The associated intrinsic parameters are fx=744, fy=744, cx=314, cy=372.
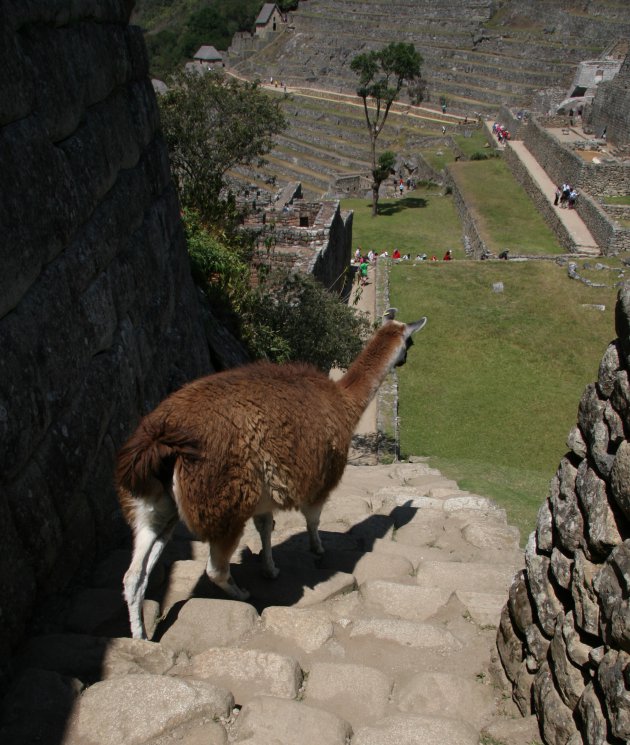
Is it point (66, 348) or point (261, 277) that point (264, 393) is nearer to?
point (66, 348)

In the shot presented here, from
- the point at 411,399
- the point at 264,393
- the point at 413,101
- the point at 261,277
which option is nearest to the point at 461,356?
the point at 411,399

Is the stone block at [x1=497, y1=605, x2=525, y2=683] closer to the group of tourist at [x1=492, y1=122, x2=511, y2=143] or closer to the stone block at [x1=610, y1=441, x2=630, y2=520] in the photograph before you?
the stone block at [x1=610, y1=441, x2=630, y2=520]

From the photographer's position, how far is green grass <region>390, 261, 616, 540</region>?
1315 cm

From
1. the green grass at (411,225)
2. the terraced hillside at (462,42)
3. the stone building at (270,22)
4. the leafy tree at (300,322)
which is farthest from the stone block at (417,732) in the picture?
the stone building at (270,22)

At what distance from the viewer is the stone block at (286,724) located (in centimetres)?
338

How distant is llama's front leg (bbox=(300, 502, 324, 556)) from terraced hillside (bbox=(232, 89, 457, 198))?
3660 centimetres

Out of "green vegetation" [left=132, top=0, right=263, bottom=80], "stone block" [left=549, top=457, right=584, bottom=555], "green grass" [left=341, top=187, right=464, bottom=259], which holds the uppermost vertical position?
"green vegetation" [left=132, top=0, right=263, bottom=80]

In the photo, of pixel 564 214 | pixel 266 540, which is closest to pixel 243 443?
pixel 266 540

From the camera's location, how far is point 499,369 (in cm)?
1775

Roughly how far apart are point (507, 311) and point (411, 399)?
6.54 m

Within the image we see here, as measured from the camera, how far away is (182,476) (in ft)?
13.9

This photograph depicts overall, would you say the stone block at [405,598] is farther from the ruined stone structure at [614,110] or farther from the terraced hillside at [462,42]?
the terraced hillside at [462,42]

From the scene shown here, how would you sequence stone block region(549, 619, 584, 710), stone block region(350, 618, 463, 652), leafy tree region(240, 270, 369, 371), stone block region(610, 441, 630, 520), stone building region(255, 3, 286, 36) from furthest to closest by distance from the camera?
stone building region(255, 3, 286, 36)
leafy tree region(240, 270, 369, 371)
stone block region(350, 618, 463, 652)
stone block region(549, 619, 584, 710)
stone block region(610, 441, 630, 520)

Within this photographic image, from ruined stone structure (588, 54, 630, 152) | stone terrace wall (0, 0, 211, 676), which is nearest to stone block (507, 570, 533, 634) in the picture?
stone terrace wall (0, 0, 211, 676)
